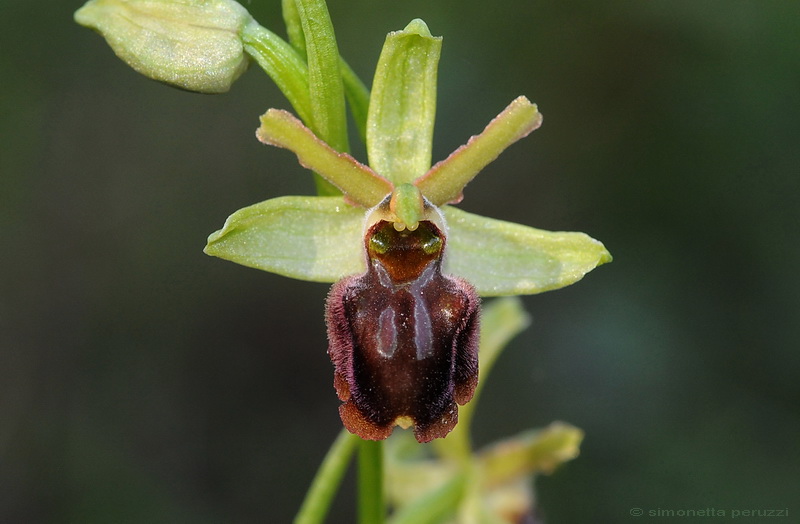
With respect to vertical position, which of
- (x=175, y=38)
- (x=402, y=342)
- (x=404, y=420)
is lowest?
(x=404, y=420)

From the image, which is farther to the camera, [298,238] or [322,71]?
[298,238]

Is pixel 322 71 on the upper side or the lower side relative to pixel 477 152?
upper

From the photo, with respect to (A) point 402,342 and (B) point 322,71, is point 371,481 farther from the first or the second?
(B) point 322,71

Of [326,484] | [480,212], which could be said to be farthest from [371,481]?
[480,212]

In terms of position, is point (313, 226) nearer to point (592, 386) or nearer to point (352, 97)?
point (352, 97)

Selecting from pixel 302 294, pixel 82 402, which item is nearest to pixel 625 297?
pixel 302 294

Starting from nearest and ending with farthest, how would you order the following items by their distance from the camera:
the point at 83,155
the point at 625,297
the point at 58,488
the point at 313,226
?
the point at 313,226 → the point at 625,297 → the point at 58,488 → the point at 83,155
